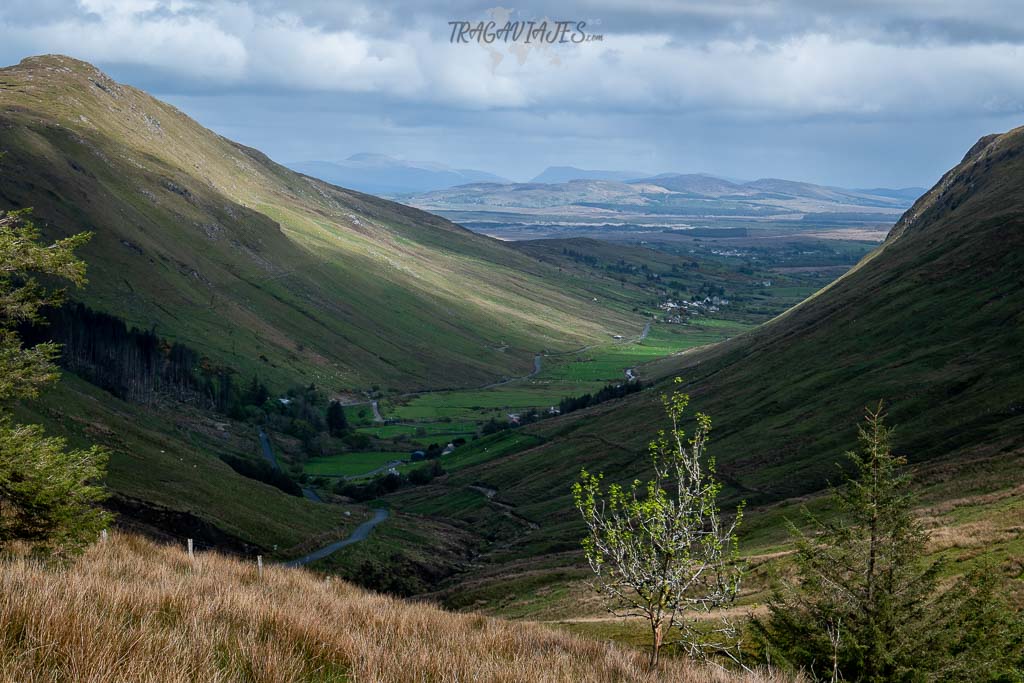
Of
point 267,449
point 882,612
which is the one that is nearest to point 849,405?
point 882,612

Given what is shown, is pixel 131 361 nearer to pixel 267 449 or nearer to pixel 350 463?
pixel 267 449

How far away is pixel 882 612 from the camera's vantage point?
22594 mm

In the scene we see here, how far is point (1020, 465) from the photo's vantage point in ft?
214

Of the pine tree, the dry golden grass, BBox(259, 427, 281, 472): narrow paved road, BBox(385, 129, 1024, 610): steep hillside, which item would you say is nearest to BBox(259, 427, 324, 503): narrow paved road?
BBox(259, 427, 281, 472): narrow paved road

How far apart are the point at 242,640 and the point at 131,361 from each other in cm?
18027

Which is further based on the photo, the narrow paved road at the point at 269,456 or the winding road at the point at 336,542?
the narrow paved road at the point at 269,456

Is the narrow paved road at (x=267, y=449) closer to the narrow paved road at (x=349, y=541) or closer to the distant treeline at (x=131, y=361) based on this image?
the distant treeline at (x=131, y=361)

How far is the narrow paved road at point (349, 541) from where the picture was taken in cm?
9586

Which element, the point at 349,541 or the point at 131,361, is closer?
the point at 349,541

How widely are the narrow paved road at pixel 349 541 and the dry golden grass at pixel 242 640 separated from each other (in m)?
73.6

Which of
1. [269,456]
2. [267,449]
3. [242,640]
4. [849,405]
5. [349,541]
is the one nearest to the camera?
[242,640]

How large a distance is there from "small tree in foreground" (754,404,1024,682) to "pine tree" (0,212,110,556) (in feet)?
61.0

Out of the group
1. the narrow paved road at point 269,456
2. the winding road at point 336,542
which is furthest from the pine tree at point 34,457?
the narrow paved road at point 269,456

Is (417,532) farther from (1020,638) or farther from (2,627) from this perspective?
(2,627)
